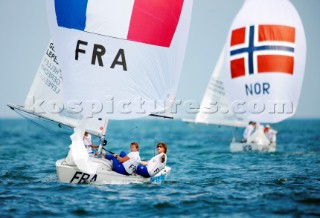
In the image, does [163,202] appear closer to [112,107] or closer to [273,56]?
[112,107]

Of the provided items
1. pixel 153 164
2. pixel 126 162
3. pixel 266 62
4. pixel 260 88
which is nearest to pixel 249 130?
pixel 260 88

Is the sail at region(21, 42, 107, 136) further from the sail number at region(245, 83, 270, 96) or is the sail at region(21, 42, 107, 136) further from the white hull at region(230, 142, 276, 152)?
the white hull at region(230, 142, 276, 152)

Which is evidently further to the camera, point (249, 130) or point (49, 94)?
point (249, 130)

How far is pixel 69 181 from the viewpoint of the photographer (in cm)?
1442

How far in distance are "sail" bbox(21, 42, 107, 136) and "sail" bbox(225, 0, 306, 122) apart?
6.24 m

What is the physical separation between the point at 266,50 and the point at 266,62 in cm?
40

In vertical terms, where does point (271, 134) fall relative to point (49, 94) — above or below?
below

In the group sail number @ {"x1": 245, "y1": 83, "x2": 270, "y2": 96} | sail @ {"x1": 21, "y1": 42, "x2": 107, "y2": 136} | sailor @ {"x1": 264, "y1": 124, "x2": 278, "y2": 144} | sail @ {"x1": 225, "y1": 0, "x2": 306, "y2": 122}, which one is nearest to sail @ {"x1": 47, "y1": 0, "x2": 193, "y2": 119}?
sail @ {"x1": 21, "y1": 42, "x2": 107, "y2": 136}

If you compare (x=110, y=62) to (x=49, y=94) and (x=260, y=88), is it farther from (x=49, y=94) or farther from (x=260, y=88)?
(x=260, y=88)

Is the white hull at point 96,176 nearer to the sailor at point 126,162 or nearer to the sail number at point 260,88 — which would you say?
the sailor at point 126,162

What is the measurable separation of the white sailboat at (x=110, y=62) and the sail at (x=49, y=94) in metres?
1.46

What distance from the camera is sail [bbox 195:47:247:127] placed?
33688 millimetres

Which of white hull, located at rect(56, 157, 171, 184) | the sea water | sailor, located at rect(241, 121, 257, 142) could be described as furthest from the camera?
sailor, located at rect(241, 121, 257, 142)

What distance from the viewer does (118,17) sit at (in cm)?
1416
